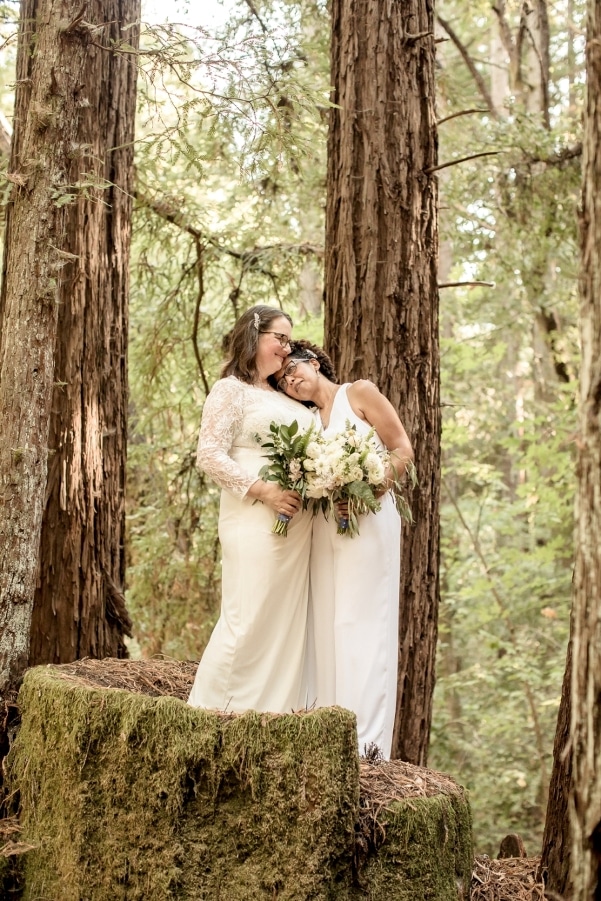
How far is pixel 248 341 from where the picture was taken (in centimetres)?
501

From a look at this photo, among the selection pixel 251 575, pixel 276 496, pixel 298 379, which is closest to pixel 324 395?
pixel 298 379

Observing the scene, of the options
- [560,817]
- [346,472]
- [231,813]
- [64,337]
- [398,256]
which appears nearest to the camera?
[231,813]

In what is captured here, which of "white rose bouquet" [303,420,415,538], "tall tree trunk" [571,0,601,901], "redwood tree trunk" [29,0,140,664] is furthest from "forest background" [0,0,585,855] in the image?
"tall tree trunk" [571,0,601,901]

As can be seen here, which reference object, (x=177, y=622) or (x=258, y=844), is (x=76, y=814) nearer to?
(x=258, y=844)

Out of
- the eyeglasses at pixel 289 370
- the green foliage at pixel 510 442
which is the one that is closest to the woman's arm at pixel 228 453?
the eyeglasses at pixel 289 370

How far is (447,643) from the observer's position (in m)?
13.9

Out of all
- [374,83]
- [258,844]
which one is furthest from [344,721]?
[374,83]

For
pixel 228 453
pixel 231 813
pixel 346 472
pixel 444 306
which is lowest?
pixel 231 813

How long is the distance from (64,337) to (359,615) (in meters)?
2.31

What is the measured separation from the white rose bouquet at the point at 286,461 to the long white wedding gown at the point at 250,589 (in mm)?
127

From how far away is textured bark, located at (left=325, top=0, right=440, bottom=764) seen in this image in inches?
217

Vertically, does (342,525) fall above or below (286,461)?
below

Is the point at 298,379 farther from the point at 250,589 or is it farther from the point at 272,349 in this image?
the point at 250,589

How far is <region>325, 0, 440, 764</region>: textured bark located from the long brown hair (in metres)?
0.70
